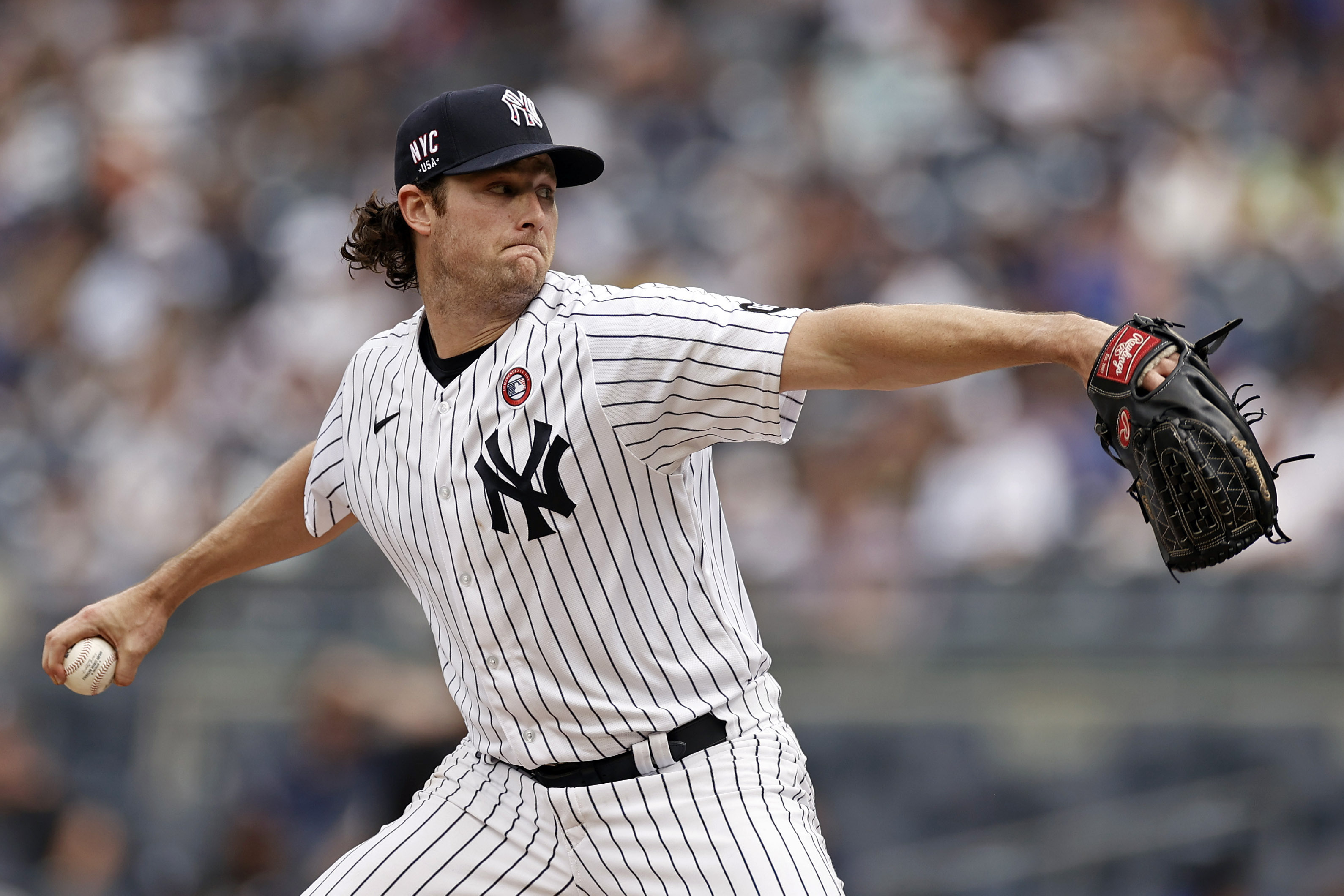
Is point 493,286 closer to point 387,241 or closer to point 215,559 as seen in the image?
point 387,241

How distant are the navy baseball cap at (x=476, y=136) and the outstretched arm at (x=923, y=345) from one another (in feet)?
2.53

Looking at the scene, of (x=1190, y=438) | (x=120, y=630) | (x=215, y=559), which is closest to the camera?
(x=1190, y=438)

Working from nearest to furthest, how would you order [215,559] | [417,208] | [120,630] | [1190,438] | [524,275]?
[1190,438]
[524,275]
[417,208]
[120,630]
[215,559]

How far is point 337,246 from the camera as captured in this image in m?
9.02

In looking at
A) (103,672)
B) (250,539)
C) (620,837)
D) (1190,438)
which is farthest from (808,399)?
(1190,438)

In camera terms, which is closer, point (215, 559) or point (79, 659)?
point (79, 659)

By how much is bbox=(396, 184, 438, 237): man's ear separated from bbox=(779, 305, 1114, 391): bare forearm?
0.94 m

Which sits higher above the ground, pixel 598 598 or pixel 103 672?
pixel 103 672

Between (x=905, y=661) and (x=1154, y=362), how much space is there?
12.4 ft

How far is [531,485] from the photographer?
2.93 m

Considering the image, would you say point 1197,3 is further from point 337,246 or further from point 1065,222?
point 337,246

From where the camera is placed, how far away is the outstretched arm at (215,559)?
11.2ft

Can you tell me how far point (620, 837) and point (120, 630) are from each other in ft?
4.06

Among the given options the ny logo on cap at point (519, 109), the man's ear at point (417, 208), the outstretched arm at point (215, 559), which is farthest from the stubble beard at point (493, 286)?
the outstretched arm at point (215, 559)
